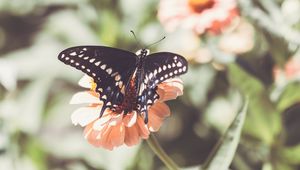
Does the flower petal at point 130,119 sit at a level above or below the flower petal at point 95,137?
above

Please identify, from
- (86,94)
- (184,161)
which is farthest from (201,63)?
(86,94)

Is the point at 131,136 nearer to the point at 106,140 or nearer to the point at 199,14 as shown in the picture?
the point at 106,140

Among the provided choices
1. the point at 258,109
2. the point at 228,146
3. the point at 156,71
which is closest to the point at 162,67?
the point at 156,71

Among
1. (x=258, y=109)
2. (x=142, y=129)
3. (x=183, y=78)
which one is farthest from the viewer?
(x=183, y=78)

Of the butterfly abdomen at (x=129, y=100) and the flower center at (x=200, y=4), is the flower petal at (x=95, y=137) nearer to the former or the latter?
the butterfly abdomen at (x=129, y=100)

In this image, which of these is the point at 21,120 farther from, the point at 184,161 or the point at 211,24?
the point at 211,24

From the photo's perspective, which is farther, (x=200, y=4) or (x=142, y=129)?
(x=200, y=4)

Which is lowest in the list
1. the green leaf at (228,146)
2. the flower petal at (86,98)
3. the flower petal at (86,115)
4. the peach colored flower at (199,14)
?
the green leaf at (228,146)

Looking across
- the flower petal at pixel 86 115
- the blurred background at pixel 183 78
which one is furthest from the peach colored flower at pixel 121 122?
the blurred background at pixel 183 78
